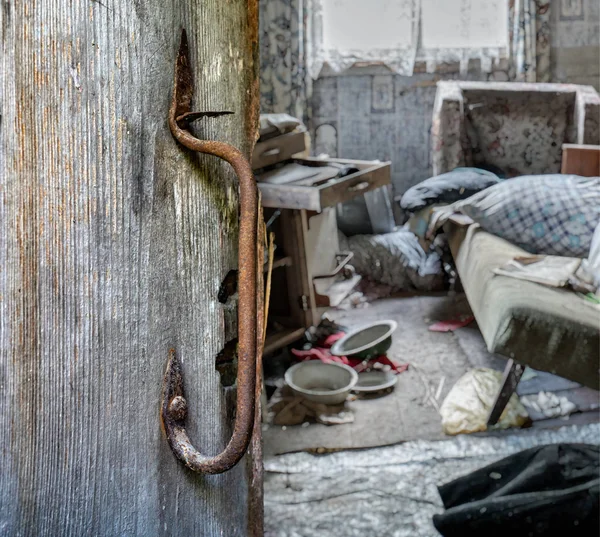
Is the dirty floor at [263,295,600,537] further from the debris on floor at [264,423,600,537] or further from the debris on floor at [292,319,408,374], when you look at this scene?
the debris on floor at [292,319,408,374]

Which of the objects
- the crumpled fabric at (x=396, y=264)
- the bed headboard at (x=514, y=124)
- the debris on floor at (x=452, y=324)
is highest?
the bed headboard at (x=514, y=124)

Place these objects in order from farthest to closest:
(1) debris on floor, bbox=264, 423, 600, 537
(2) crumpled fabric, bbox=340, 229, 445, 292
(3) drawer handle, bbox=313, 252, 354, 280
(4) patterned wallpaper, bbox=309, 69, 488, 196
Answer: (4) patterned wallpaper, bbox=309, 69, 488, 196 → (2) crumpled fabric, bbox=340, 229, 445, 292 → (3) drawer handle, bbox=313, 252, 354, 280 → (1) debris on floor, bbox=264, 423, 600, 537

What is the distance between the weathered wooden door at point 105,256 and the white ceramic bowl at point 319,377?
277cm

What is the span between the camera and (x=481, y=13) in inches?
248

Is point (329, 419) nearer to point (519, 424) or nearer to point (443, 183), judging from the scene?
point (519, 424)

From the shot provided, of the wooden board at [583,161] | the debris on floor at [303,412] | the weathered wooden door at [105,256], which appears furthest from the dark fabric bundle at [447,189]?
the weathered wooden door at [105,256]

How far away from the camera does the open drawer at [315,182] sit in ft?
10.6

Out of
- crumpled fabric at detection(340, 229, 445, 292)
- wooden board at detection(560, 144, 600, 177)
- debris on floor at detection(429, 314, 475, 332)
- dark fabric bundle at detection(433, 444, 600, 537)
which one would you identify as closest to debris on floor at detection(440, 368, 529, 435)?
dark fabric bundle at detection(433, 444, 600, 537)

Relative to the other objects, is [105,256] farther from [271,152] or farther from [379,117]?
[379,117]

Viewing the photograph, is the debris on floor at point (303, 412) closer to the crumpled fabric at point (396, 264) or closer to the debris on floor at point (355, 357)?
the debris on floor at point (355, 357)

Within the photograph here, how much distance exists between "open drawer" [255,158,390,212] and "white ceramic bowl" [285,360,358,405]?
2.73 ft

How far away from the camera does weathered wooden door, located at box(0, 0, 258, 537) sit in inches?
20.5

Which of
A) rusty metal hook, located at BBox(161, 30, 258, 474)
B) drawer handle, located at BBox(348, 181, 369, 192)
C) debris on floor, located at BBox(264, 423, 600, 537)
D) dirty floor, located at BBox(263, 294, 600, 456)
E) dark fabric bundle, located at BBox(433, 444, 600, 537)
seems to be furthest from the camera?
drawer handle, located at BBox(348, 181, 369, 192)

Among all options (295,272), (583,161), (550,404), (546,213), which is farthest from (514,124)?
(550,404)
